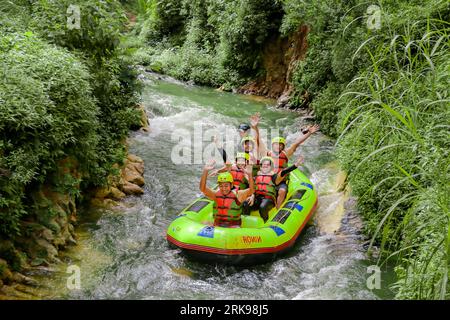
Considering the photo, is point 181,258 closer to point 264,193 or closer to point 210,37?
point 264,193

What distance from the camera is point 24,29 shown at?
6.33 m

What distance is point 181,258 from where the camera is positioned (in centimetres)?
516

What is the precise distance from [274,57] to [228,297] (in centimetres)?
1049

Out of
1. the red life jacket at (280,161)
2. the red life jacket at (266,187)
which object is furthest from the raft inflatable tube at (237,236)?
the red life jacket at (280,161)

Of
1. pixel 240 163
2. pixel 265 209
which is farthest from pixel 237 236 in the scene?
pixel 240 163

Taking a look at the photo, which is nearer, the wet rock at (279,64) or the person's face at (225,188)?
the person's face at (225,188)

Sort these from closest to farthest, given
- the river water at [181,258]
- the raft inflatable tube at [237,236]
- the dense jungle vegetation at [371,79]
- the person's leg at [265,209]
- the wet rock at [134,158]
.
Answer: the dense jungle vegetation at [371,79] < the river water at [181,258] < the raft inflatable tube at [237,236] < the person's leg at [265,209] < the wet rock at [134,158]

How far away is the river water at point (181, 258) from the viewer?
4.50 metres

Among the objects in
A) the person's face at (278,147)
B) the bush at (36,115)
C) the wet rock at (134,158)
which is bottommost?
the wet rock at (134,158)

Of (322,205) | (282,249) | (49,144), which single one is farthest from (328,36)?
(49,144)

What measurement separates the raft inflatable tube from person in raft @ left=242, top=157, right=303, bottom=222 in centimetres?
23

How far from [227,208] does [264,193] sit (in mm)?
920

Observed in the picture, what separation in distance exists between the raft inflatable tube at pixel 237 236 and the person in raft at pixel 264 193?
0.23 m

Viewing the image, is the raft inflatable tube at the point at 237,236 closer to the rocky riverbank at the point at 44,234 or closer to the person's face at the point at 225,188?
the person's face at the point at 225,188
